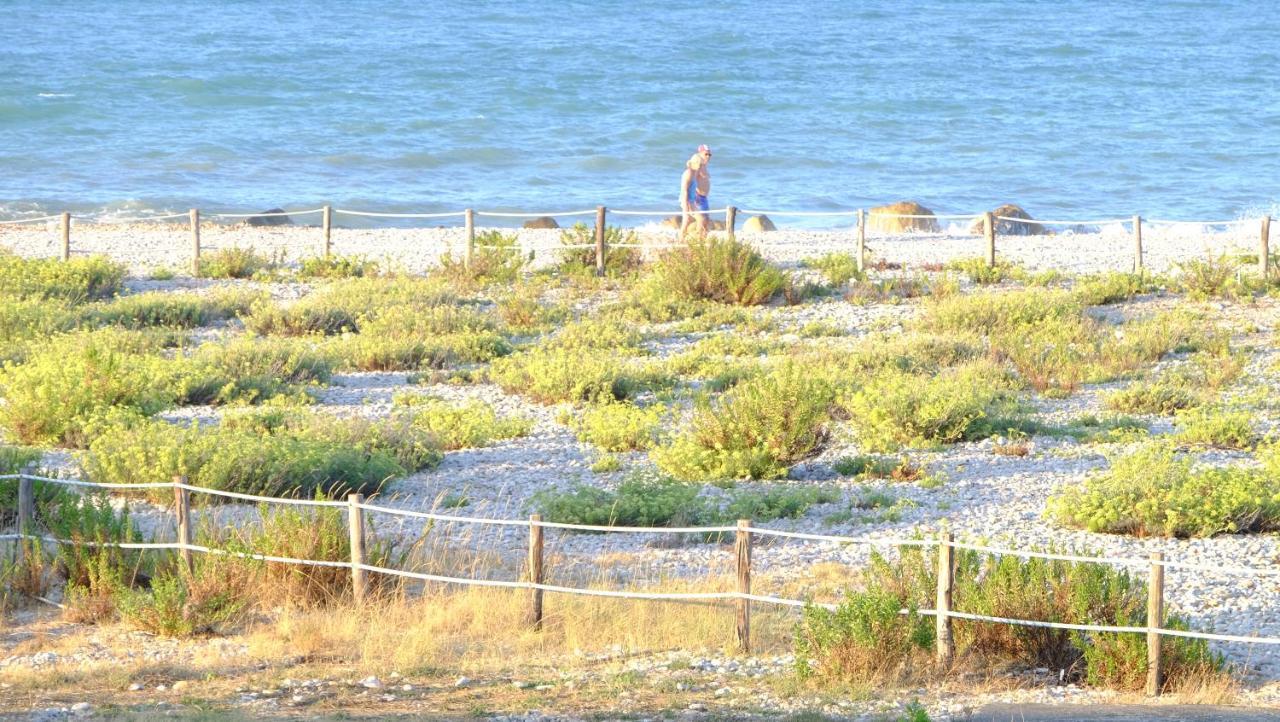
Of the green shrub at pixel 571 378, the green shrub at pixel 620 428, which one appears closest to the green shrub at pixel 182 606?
the green shrub at pixel 620 428

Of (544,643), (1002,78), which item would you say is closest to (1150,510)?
(544,643)

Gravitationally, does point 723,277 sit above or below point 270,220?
below

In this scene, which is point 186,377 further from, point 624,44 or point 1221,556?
point 624,44

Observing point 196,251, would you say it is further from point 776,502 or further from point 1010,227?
point 1010,227

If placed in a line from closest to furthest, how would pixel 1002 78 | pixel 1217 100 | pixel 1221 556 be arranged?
1. pixel 1221 556
2. pixel 1217 100
3. pixel 1002 78

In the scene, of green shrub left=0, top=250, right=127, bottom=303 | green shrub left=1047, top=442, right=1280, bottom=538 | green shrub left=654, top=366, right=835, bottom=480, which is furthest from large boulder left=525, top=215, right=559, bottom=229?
green shrub left=1047, top=442, right=1280, bottom=538

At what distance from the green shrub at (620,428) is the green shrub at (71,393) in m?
3.74

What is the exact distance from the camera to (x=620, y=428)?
41.2 feet

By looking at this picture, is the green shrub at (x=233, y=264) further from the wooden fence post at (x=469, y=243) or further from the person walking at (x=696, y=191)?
the person walking at (x=696, y=191)

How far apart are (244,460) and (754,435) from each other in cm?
387

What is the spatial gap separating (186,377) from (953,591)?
868 centimetres

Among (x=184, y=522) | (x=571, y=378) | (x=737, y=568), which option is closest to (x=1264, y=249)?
(x=571, y=378)

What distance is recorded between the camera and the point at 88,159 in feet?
136

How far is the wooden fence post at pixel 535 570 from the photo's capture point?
821 cm
